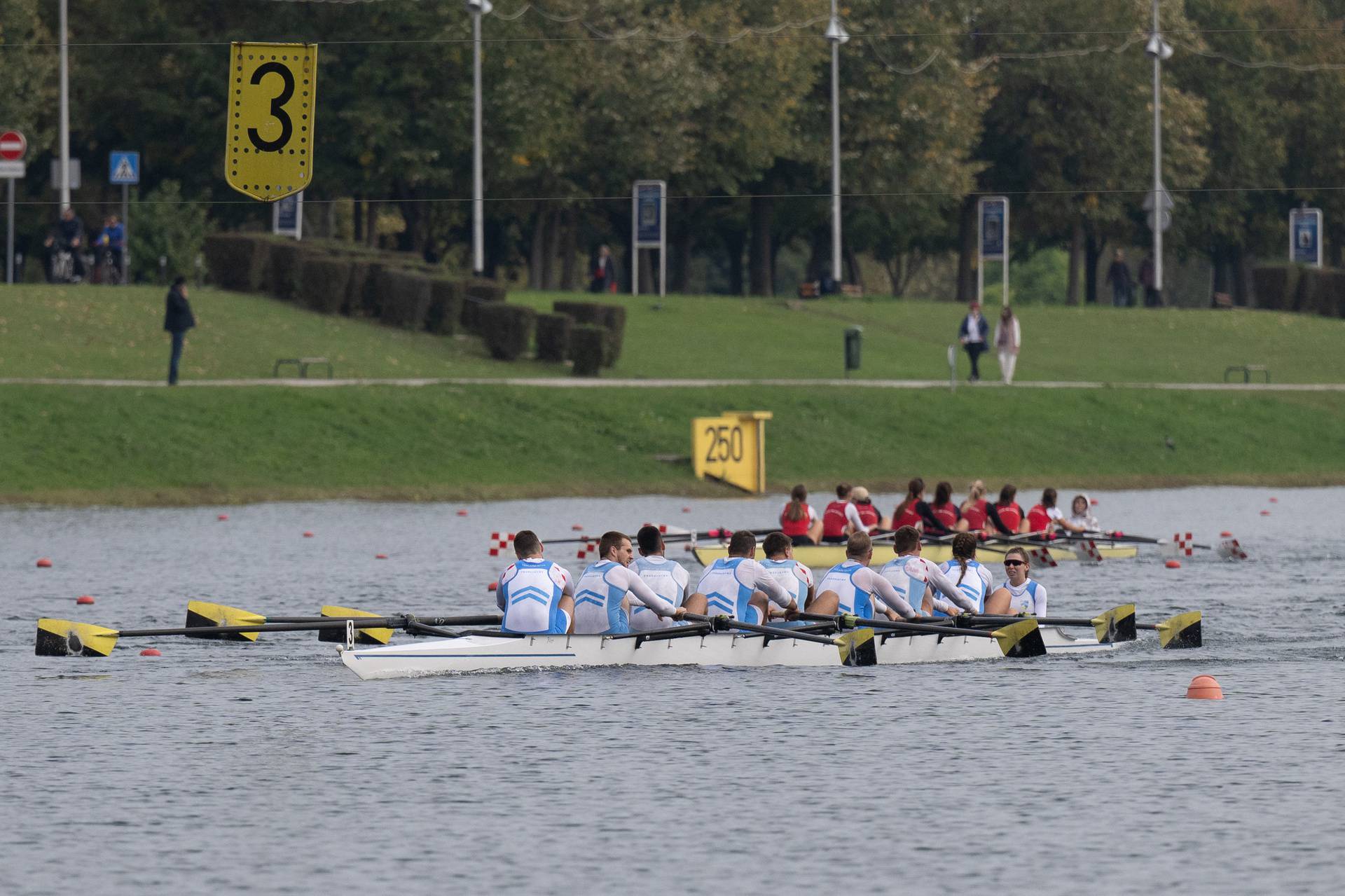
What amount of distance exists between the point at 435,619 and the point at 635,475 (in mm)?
24162

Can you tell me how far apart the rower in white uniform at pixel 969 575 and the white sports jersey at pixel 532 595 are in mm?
4428

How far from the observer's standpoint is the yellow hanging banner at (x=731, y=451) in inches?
1843

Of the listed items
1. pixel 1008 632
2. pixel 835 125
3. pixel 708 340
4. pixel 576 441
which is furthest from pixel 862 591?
pixel 835 125

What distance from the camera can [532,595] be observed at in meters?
22.2

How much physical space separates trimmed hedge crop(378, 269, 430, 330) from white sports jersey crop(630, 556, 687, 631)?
38352 mm

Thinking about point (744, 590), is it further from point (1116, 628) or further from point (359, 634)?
point (1116, 628)

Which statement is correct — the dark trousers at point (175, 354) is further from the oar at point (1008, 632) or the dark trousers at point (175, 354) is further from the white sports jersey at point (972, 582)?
the oar at point (1008, 632)

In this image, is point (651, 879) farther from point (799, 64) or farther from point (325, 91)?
point (799, 64)

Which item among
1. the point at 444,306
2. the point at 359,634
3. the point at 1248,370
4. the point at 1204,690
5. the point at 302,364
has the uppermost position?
the point at 444,306

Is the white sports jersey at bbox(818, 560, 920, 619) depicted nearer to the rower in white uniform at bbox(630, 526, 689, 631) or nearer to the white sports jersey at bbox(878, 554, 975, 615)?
the white sports jersey at bbox(878, 554, 975, 615)

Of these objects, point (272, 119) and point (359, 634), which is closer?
point (272, 119)

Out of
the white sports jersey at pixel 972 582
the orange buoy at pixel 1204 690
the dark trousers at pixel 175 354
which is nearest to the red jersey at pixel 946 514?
the white sports jersey at pixel 972 582

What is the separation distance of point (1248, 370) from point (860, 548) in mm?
43840

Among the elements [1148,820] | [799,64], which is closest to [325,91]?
[799,64]
